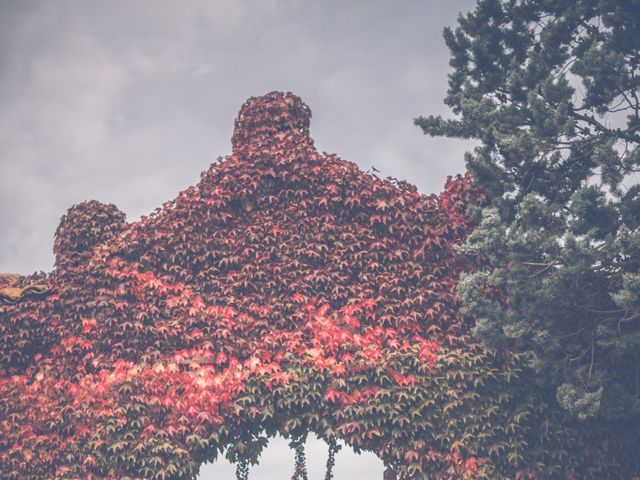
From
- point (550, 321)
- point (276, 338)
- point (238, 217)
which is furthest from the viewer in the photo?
point (238, 217)

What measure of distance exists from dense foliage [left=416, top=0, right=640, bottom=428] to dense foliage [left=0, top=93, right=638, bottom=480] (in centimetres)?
96

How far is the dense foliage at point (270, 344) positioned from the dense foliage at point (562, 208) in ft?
3.13

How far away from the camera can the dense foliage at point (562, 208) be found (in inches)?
412

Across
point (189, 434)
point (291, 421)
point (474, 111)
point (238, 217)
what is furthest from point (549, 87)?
point (189, 434)

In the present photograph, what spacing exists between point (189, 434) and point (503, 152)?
7.46m

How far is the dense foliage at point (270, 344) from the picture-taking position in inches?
444

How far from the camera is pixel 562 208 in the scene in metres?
11.3

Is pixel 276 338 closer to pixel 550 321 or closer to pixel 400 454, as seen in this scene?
pixel 400 454

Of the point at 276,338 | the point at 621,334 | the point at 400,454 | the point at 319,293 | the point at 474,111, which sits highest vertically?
the point at 474,111

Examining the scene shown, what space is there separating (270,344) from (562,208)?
5.55m

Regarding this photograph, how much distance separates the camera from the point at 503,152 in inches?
482

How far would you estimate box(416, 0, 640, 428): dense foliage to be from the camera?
10477 mm

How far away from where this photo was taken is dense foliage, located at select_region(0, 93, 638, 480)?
37.0 ft

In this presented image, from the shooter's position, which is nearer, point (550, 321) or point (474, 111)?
point (550, 321)
